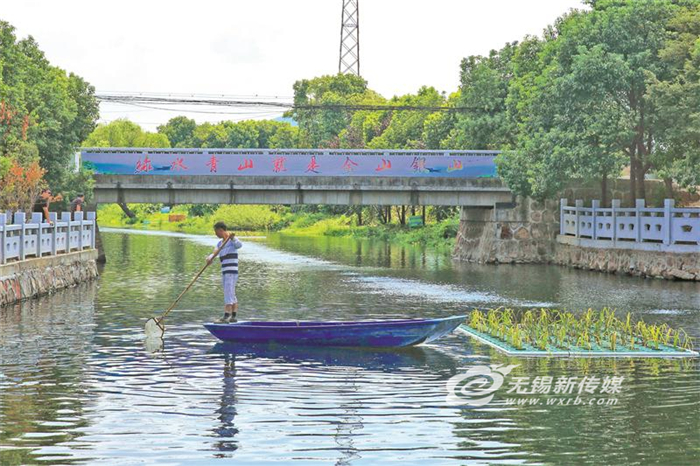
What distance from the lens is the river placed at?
14062mm

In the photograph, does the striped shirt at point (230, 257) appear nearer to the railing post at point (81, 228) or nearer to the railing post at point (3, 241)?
the railing post at point (3, 241)

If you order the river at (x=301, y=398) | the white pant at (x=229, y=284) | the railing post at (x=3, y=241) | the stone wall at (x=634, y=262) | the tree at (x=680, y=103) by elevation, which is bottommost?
the river at (x=301, y=398)

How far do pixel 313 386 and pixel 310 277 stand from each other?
2837 centimetres

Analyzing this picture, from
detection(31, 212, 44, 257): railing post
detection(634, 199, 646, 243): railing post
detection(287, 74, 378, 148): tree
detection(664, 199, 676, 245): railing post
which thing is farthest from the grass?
detection(287, 74, 378, 148): tree

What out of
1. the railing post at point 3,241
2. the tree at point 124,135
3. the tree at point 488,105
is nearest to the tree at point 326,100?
the tree at point 124,135

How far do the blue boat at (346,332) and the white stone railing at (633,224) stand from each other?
2399 cm

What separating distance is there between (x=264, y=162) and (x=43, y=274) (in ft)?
63.9

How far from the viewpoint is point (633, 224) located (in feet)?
158

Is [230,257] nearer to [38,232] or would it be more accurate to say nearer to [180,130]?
[38,232]

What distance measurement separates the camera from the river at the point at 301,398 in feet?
46.1

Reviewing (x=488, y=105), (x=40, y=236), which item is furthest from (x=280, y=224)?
(x=40, y=236)

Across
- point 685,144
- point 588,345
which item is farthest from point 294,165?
point 588,345

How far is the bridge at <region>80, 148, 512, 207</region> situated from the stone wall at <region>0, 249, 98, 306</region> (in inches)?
395

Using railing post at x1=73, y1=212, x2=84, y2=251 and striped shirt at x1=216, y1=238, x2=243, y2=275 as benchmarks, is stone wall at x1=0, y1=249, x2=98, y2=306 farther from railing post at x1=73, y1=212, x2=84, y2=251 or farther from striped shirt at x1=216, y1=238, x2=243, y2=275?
striped shirt at x1=216, y1=238, x2=243, y2=275
